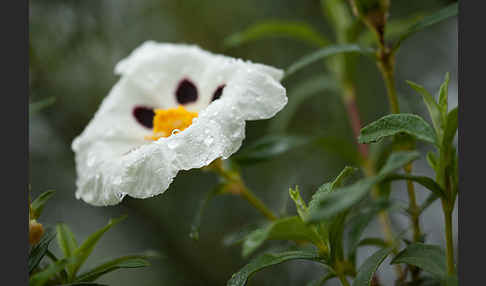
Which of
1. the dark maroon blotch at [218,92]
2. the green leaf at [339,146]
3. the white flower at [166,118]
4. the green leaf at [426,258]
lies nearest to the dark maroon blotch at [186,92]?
the white flower at [166,118]

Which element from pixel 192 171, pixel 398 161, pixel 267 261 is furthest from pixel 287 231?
pixel 192 171

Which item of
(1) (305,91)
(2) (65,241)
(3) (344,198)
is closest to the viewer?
(3) (344,198)

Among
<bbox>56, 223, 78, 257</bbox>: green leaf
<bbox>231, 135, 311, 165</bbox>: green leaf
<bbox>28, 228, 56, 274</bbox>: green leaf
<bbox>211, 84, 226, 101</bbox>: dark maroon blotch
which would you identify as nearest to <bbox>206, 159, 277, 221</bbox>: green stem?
<bbox>231, 135, 311, 165</bbox>: green leaf

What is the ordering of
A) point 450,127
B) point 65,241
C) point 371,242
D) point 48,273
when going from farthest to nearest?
1. point 371,242
2. point 65,241
3. point 450,127
4. point 48,273

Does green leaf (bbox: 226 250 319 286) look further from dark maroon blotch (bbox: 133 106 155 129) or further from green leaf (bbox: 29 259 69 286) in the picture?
dark maroon blotch (bbox: 133 106 155 129)

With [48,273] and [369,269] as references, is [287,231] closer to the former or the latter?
[369,269]

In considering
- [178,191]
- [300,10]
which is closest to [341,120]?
[300,10]
